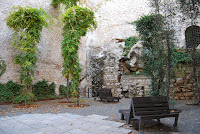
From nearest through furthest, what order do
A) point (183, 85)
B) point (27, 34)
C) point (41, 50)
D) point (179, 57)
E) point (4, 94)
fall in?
1. point (27, 34)
2. point (4, 94)
3. point (183, 85)
4. point (179, 57)
5. point (41, 50)

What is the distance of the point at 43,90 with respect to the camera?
9008 millimetres

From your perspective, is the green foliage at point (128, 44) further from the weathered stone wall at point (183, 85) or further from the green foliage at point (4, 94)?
the green foliage at point (4, 94)

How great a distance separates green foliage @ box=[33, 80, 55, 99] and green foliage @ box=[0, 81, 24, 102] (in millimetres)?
1057

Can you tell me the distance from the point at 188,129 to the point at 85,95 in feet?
27.9

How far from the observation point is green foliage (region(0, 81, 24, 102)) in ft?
23.7

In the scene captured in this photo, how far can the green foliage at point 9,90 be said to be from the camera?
722 cm

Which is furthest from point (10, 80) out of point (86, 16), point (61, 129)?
point (61, 129)

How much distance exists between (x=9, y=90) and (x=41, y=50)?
123 inches

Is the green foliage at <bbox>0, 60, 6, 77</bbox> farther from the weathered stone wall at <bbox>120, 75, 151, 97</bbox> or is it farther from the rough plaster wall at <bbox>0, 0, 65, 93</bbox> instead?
the weathered stone wall at <bbox>120, 75, 151, 97</bbox>

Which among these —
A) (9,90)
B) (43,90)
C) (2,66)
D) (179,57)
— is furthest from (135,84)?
(2,66)

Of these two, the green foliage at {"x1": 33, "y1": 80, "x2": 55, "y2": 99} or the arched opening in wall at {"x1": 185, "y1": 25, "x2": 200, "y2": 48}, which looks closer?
the arched opening in wall at {"x1": 185, "y1": 25, "x2": 200, "y2": 48}

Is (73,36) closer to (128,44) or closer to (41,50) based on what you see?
(41,50)

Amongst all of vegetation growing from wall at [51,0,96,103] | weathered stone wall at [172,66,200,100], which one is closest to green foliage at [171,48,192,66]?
weathered stone wall at [172,66,200,100]

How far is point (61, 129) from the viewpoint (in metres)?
3.13
